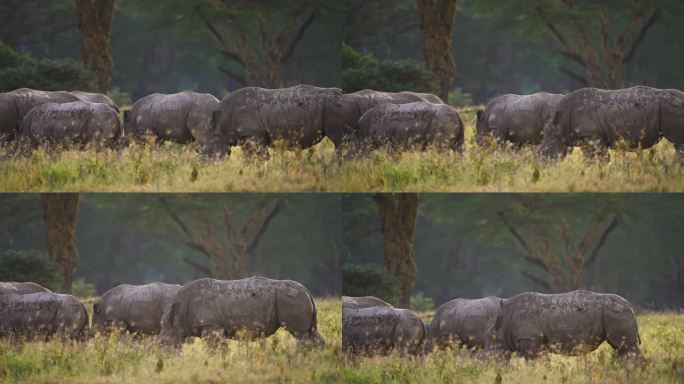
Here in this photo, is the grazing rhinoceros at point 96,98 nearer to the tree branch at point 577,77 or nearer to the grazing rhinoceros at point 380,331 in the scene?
the grazing rhinoceros at point 380,331

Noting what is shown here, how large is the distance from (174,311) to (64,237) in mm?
1964

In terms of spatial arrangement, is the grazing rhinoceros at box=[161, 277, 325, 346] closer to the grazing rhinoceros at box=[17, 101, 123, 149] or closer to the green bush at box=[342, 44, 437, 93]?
the grazing rhinoceros at box=[17, 101, 123, 149]

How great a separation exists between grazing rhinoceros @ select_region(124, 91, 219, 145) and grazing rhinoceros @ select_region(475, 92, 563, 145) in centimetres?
385

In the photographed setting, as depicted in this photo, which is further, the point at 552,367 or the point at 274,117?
the point at 274,117

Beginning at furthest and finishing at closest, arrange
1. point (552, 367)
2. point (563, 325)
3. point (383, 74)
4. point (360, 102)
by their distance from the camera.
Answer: point (383, 74)
point (360, 102)
point (563, 325)
point (552, 367)

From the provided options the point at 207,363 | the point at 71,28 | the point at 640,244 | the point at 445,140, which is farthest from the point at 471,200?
the point at 71,28

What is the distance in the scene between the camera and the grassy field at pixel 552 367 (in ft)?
63.1

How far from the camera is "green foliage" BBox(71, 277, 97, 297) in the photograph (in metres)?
20.7

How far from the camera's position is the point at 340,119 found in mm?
20297

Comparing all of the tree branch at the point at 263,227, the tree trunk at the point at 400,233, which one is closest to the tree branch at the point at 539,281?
the tree trunk at the point at 400,233

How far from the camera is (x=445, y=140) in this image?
65.7 ft

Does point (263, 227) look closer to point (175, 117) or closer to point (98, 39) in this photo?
point (175, 117)

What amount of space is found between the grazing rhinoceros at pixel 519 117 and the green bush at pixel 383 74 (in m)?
0.95

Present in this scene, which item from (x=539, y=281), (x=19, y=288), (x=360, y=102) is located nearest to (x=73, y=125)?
(x=19, y=288)
